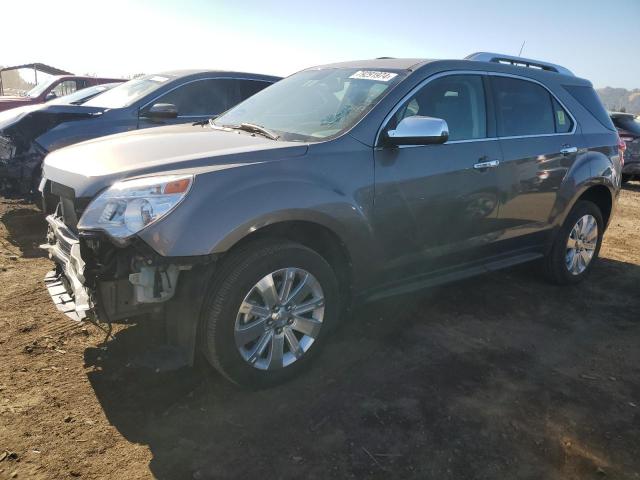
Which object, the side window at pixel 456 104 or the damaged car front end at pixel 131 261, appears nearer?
the damaged car front end at pixel 131 261

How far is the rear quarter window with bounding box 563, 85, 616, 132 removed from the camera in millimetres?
4605

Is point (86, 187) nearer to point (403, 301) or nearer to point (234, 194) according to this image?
point (234, 194)

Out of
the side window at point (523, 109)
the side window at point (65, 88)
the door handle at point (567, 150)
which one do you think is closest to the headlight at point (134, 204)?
the side window at point (523, 109)

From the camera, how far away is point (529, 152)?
13.2ft

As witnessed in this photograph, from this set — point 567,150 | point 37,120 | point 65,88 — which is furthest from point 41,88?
point 567,150

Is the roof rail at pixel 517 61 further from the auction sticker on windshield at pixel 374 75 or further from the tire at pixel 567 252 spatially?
the tire at pixel 567 252

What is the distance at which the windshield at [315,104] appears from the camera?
3.20 metres

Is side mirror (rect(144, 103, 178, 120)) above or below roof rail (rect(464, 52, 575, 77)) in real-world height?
below

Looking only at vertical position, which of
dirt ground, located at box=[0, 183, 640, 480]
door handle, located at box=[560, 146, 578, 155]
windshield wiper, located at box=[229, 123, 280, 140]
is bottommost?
dirt ground, located at box=[0, 183, 640, 480]

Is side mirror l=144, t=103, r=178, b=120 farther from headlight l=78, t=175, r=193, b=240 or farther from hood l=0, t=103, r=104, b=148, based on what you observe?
headlight l=78, t=175, r=193, b=240

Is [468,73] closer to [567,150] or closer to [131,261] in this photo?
[567,150]

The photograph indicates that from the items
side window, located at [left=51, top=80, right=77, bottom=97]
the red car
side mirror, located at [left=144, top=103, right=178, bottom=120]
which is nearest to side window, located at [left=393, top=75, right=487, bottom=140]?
side mirror, located at [left=144, top=103, right=178, bottom=120]

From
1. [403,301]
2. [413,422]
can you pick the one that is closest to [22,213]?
[403,301]

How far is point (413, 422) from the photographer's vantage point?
2.66 m
